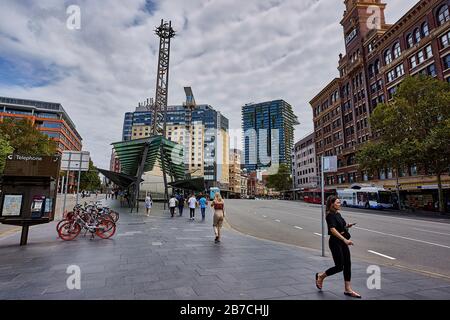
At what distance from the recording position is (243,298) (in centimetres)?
417

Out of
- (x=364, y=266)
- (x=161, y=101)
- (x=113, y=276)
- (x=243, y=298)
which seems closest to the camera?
(x=243, y=298)

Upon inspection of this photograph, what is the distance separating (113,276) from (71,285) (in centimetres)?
75

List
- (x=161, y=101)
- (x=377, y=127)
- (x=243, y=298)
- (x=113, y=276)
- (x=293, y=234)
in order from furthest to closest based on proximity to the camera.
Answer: (x=161, y=101) → (x=377, y=127) → (x=293, y=234) → (x=113, y=276) → (x=243, y=298)

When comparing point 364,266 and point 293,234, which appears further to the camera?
point 293,234

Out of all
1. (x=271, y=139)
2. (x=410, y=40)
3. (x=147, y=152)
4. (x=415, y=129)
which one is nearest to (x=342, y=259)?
(x=147, y=152)

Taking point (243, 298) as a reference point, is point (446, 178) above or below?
above

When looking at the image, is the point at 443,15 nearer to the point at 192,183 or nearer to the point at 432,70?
the point at 432,70

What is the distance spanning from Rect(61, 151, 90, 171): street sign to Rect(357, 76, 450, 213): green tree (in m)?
28.3

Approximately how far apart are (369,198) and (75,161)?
3590 centimetres

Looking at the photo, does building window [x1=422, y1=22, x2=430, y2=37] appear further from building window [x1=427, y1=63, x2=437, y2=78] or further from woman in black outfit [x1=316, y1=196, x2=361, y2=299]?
woman in black outfit [x1=316, y1=196, x2=361, y2=299]

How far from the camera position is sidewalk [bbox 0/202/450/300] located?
14.4 ft

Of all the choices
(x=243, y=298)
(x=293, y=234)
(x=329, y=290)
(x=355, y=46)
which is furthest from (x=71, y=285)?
(x=355, y=46)

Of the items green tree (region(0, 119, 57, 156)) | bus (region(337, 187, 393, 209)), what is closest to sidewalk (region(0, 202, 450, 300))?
green tree (region(0, 119, 57, 156))
